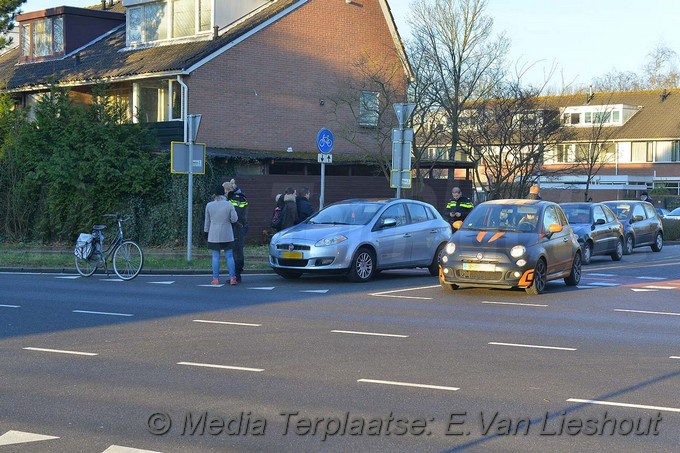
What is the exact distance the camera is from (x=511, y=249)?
15.3 m

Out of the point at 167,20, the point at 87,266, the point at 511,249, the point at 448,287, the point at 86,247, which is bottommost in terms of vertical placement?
the point at 448,287

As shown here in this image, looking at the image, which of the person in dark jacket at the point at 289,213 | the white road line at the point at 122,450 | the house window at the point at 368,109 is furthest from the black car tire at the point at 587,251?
the white road line at the point at 122,450

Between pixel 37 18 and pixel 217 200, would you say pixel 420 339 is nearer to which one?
pixel 217 200

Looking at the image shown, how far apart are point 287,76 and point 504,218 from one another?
1808 cm

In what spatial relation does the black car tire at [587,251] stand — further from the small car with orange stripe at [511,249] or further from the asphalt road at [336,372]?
the asphalt road at [336,372]

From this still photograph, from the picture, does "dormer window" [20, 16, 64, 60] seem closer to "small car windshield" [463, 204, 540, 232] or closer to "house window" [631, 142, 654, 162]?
"small car windshield" [463, 204, 540, 232]

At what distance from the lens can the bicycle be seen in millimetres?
17984

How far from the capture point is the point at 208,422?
22.7 ft

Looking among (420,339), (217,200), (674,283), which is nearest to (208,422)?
(420,339)

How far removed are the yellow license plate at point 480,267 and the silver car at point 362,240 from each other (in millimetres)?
2673

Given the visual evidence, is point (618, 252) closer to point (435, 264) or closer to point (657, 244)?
point (657, 244)

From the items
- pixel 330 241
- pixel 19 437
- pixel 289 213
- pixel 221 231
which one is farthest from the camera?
pixel 289 213

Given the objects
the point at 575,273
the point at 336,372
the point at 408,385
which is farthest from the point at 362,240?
the point at 408,385

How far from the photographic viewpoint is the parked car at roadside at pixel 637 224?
26.6 metres
